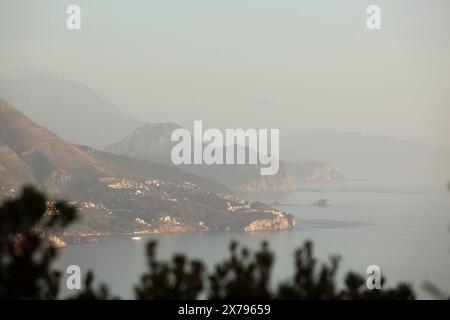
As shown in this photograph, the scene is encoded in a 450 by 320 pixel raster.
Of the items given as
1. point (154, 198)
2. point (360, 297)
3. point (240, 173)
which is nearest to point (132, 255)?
point (154, 198)

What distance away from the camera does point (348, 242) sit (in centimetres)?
9356

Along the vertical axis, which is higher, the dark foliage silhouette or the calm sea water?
the dark foliage silhouette

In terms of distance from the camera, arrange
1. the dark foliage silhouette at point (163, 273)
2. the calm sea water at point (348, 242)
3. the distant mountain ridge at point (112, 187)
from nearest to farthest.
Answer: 1. the dark foliage silhouette at point (163, 273)
2. the calm sea water at point (348, 242)
3. the distant mountain ridge at point (112, 187)

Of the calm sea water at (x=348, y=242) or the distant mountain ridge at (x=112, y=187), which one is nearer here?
the calm sea water at (x=348, y=242)

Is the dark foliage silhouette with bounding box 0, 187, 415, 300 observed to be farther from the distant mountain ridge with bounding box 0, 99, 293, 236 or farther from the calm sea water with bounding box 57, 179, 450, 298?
the distant mountain ridge with bounding box 0, 99, 293, 236

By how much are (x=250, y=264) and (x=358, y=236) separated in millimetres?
88810

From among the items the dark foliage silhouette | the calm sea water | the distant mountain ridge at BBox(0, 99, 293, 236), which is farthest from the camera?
the distant mountain ridge at BBox(0, 99, 293, 236)

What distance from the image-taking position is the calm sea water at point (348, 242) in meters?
67.9

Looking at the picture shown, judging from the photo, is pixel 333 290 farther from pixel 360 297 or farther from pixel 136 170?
pixel 136 170

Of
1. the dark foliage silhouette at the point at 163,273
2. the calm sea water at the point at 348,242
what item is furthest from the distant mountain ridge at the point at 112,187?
the dark foliage silhouette at the point at 163,273

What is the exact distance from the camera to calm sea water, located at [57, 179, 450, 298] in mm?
67938

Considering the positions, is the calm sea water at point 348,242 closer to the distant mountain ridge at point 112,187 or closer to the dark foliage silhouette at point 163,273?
the distant mountain ridge at point 112,187

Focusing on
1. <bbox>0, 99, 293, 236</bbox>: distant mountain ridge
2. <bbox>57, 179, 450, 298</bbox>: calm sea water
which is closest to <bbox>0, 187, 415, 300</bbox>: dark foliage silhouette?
<bbox>57, 179, 450, 298</bbox>: calm sea water

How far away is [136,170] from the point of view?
15825 cm
